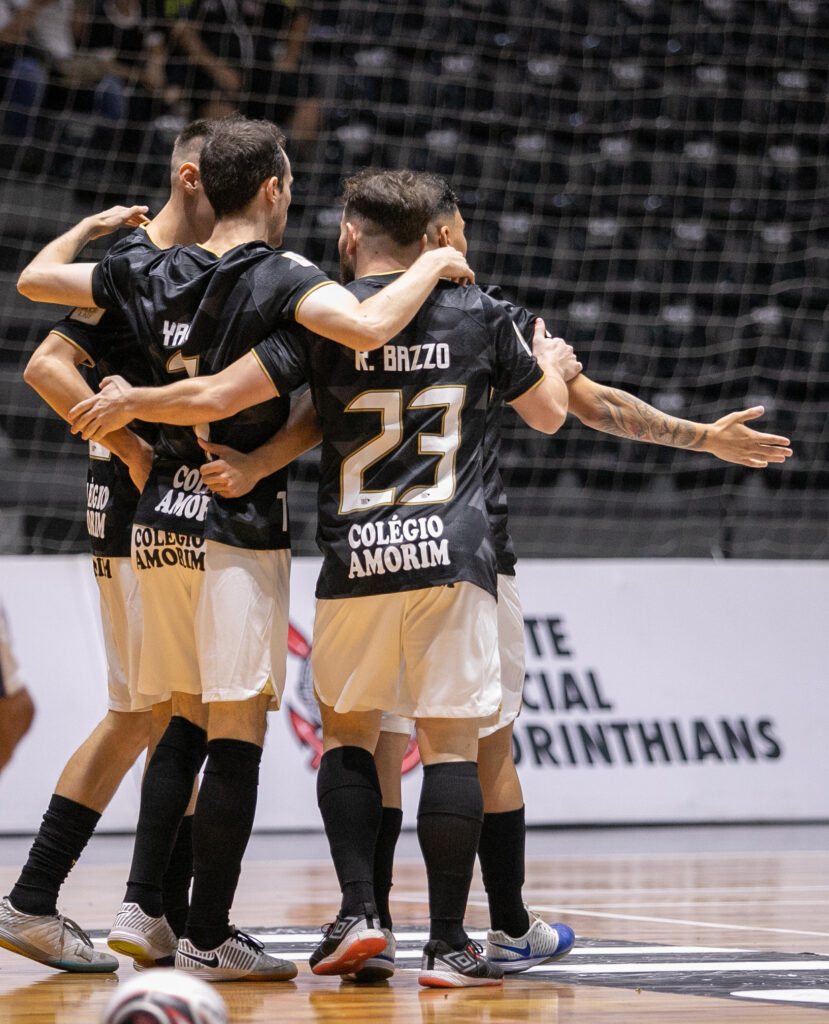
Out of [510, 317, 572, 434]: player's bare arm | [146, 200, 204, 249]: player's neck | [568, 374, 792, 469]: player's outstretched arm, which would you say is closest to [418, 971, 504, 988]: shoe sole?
[510, 317, 572, 434]: player's bare arm

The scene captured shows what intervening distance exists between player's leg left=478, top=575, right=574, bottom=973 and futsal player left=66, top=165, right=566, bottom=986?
261 millimetres

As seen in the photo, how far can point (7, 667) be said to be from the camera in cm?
629

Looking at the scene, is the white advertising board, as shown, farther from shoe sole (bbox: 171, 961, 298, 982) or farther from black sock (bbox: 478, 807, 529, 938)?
shoe sole (bbox: 171, 961, 298, 982)

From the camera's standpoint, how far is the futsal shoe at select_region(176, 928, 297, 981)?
9.57ft

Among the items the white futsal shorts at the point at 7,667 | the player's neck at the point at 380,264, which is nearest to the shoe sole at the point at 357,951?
the player's neck at the point at 380,264

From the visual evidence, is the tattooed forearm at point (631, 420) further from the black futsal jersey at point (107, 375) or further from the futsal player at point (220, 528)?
the black futsal jersey at point (107, 375)

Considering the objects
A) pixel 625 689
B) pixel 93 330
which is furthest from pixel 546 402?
pixel 625 689

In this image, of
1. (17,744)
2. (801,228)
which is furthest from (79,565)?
(801,228)

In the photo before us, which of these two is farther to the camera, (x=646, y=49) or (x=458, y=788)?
(x=646, y=49)

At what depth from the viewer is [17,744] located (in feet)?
20.5

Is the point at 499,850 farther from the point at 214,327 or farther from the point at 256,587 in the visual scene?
the point at 214,327

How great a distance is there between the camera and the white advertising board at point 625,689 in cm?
645

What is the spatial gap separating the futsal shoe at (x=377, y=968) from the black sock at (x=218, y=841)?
28cm

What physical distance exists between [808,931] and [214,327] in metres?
2.15
